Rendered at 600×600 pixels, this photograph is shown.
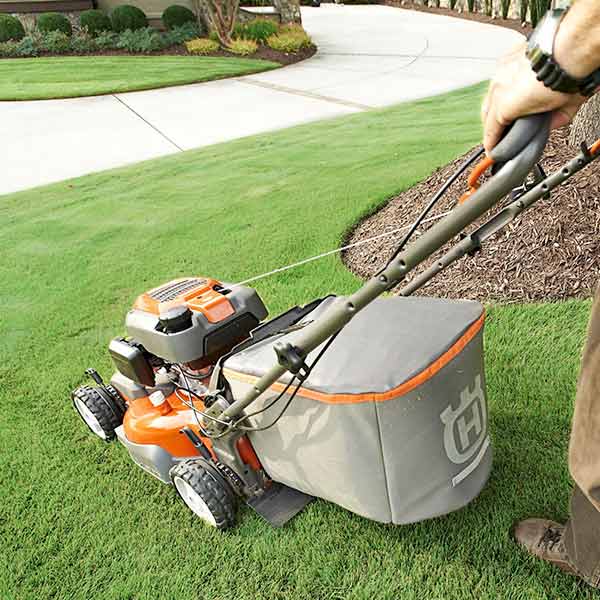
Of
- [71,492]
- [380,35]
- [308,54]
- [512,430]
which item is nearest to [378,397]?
[512,430]

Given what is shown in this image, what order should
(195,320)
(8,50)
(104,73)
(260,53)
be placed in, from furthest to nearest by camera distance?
(8,50) → (260,53) → (104,73) → (195,320)

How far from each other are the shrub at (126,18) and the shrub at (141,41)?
1.01 ft

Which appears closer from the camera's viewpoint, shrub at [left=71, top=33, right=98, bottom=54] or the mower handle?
the mower handle

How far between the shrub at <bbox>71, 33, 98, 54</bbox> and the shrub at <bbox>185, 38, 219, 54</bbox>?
1.79m

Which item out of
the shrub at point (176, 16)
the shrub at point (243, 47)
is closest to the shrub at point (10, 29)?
the shrub at point (176, 16)

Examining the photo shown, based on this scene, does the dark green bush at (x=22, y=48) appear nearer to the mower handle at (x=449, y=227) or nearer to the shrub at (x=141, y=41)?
the shrub at (x=141, y=41)

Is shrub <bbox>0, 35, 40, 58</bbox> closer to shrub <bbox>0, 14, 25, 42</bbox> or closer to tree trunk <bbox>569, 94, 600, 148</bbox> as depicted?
shrub <bbox>0, 14, 25, 42</bbox>

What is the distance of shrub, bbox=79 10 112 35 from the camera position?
38.7 feet

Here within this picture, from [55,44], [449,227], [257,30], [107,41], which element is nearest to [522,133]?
[449,227]

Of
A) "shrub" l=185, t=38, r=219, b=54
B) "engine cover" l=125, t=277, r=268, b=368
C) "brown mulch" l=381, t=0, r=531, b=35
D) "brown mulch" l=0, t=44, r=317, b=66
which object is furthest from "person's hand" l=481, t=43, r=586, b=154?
"brown mulch" l=381, t=0, r=531, b=35

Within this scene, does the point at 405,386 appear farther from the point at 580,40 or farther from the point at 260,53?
the point at 260,53

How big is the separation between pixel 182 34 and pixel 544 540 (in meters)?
11.5

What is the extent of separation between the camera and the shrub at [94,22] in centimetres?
1179

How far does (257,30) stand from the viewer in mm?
11086
